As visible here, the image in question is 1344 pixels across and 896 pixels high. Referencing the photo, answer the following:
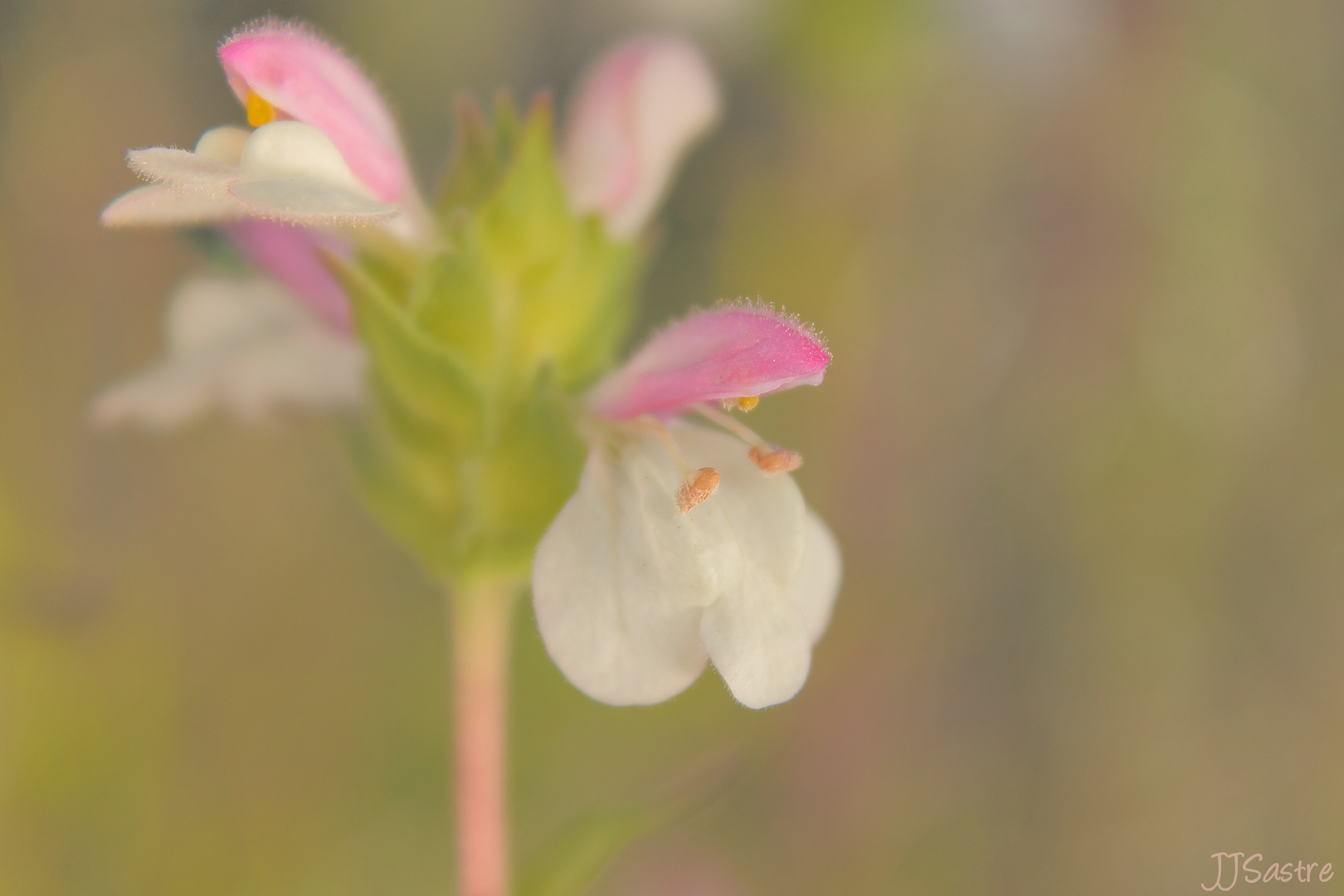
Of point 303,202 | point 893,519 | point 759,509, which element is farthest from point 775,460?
point 893,519

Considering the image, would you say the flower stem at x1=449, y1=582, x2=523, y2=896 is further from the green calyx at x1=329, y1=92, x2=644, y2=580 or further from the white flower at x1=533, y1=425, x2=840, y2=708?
the white flower at x1=533, y1=425, x2=840, y2=708

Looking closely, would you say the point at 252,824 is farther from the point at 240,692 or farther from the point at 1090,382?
the point at 1090,382

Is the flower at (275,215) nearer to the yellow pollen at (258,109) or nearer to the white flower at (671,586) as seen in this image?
the yellow pollen at (258,109)

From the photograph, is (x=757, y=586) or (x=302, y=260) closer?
(x=757, y=586)

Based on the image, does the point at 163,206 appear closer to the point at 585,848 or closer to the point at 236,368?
the point at 236,368
